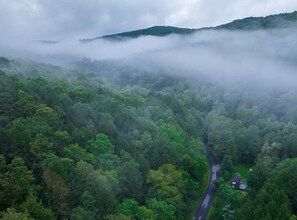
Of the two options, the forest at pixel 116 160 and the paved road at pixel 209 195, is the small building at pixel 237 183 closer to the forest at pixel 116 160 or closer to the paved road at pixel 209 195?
the paved road at pixel 209 195

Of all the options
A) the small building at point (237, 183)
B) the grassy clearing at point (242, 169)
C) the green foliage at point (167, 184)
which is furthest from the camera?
the grassy clearing at point (242, 169)

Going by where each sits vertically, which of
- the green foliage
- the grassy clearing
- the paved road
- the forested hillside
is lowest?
the grassy clearing

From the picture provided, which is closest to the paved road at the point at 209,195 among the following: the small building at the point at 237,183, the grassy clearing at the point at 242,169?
the small building at the point at 237,183

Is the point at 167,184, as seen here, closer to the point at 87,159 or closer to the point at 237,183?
the point at 87,159

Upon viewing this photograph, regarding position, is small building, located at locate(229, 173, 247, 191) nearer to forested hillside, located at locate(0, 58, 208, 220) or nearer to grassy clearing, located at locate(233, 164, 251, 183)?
forested hillside, located at locate(0, 58, 208, 220)

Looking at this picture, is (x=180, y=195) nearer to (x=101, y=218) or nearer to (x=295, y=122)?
(x=101, y=218)

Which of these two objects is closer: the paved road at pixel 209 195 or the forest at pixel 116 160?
the forest at pixel 116 160

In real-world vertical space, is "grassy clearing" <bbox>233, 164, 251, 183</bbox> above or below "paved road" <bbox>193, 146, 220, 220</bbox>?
below

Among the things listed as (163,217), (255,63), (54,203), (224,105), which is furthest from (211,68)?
(54,203)

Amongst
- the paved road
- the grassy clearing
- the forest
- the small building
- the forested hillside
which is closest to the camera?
the forested hillside

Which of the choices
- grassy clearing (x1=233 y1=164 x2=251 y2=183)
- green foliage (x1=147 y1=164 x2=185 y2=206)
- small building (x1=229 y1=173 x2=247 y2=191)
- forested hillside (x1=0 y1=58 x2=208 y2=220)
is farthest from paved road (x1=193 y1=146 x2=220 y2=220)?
green foliage (x1=147 y1=164 x2=185 y2=206)
